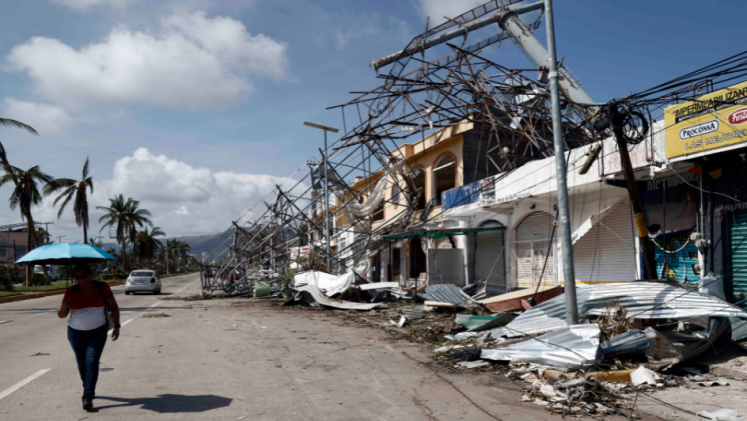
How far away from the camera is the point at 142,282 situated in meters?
30.2

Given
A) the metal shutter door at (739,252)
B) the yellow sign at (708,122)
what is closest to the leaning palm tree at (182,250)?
A: the yellow sign at (708,122)

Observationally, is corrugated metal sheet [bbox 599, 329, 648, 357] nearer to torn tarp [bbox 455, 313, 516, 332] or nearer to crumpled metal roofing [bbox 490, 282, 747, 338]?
crumpled metal roofing [bbox 490, 282, 747, 338]

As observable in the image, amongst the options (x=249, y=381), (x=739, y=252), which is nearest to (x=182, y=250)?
(x=249, y=381)

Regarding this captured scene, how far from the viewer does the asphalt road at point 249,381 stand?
549 centimetres

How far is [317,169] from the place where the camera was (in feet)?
88.3

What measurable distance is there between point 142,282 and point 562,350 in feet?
91.2

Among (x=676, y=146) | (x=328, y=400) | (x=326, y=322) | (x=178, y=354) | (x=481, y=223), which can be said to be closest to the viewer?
(x=328, y=400)

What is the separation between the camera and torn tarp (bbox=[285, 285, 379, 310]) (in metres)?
18.1

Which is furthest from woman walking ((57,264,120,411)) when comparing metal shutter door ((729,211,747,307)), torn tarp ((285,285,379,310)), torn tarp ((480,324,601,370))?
torn tarp ((285,285,379,310))

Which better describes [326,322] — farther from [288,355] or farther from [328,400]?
[328,400]

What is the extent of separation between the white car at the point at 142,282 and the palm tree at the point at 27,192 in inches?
390

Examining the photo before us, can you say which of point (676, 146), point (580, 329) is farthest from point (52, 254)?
point (676, 146)

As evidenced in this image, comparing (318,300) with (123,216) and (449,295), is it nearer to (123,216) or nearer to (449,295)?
(449,295)

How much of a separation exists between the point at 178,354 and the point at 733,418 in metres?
7.98
